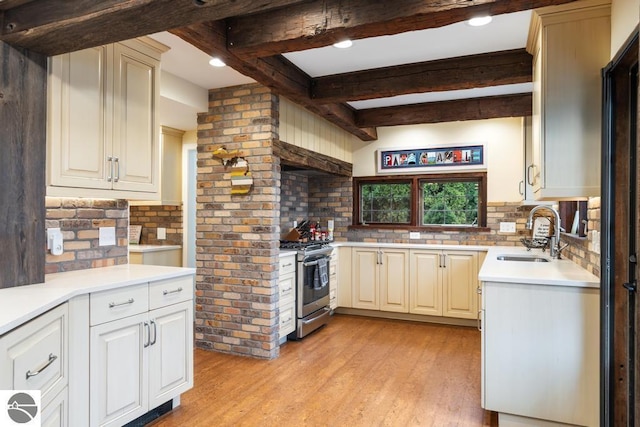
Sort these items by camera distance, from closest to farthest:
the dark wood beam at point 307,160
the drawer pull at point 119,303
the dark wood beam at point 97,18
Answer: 1. the dark wood beam at point 97,18
2. the drawer pull at point 119,303
3. the dark wood beam at point 307,160

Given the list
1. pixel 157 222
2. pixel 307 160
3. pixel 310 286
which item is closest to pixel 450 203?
pixel 307 160

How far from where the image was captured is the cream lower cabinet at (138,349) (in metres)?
2.03

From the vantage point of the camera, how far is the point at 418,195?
5.16m

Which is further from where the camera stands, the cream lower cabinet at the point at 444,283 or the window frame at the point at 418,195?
the window frame at the point at 418,195

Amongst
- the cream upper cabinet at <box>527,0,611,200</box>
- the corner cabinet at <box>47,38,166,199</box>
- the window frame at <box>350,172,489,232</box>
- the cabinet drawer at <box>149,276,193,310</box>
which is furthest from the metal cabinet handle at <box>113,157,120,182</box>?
the window frame at <box>350,172,489,232</box>

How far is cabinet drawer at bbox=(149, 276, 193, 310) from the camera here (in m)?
2.33

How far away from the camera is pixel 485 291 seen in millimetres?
2445

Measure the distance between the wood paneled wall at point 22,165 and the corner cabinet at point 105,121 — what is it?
0.06 meters

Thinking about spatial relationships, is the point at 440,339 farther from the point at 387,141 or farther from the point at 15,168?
the point at 15,168

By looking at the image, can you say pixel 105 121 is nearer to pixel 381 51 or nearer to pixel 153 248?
pixel 381 51

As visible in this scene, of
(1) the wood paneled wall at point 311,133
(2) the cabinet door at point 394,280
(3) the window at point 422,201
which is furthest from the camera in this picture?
(3) the window at point 422,201

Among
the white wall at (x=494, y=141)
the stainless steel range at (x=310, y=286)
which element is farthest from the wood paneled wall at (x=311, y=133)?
the stainless steel range at (x=310, y=286)

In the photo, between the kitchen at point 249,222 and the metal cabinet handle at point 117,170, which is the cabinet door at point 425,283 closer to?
the kitchen at point 249,222

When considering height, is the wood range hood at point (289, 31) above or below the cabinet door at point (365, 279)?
above
